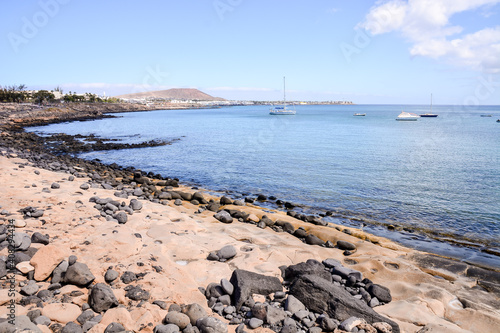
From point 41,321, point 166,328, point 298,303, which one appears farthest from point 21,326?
point 298,303

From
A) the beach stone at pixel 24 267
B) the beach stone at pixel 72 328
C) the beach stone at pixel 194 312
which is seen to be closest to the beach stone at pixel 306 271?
the beach stone at pixel 194 312

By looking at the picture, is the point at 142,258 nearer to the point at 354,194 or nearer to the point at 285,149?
the point at 354,194

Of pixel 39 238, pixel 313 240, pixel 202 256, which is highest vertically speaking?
pixel 39 238

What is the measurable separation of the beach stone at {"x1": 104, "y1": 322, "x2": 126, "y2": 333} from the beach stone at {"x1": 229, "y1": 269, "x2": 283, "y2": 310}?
6.75 ft

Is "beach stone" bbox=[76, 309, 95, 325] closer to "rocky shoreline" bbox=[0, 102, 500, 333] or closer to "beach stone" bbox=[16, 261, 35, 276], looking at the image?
"rocky shoreline" bbox=[0, 102, 500, 333]

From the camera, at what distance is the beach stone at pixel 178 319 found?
5.23 metres

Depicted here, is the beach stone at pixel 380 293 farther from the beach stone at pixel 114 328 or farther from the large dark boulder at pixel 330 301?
the beach stone at pixel 114 328

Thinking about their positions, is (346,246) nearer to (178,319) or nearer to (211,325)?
(211,325)

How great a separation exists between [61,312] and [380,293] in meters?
6.33

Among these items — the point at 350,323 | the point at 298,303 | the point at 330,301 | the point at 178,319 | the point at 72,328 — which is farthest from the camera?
the point at 298,303

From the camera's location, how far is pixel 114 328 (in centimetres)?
492

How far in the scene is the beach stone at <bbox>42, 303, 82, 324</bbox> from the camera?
5073 millimetres

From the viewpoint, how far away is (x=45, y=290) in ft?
18.6

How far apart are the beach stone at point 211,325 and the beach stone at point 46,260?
323 cm
